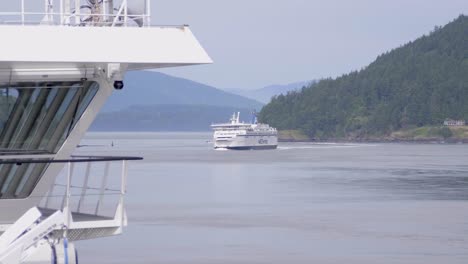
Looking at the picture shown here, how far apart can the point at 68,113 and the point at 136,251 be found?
64.9 ft

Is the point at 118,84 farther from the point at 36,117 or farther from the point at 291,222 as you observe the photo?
the point at 291,222

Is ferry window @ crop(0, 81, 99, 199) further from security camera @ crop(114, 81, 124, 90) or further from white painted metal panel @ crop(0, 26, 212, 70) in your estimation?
white painted metal panel @ crop(0, 26, 212, 70)

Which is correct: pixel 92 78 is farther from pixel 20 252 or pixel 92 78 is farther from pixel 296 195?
pixel 296 195

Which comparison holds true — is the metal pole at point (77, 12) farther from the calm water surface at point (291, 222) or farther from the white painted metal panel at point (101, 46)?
the calm water surface at point (291, 222)

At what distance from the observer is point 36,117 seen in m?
16.9

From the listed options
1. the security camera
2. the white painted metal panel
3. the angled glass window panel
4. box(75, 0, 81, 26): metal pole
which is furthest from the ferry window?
box(75, 0, 81, 26): metal pole

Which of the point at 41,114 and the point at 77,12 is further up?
the point at 77,12

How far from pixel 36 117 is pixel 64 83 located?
2.11 feet

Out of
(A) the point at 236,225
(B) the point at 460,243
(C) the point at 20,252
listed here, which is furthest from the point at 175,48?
(A) the point at 236,225

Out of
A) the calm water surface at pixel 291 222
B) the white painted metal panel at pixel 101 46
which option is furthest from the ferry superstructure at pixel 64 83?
A: the calm water surface at pixel 291 222

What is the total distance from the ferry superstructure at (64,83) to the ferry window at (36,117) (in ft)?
0.05

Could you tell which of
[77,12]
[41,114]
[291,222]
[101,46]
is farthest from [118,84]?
[291,222]

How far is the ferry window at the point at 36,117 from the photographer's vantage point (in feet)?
55.2

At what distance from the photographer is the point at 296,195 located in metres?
70.7
